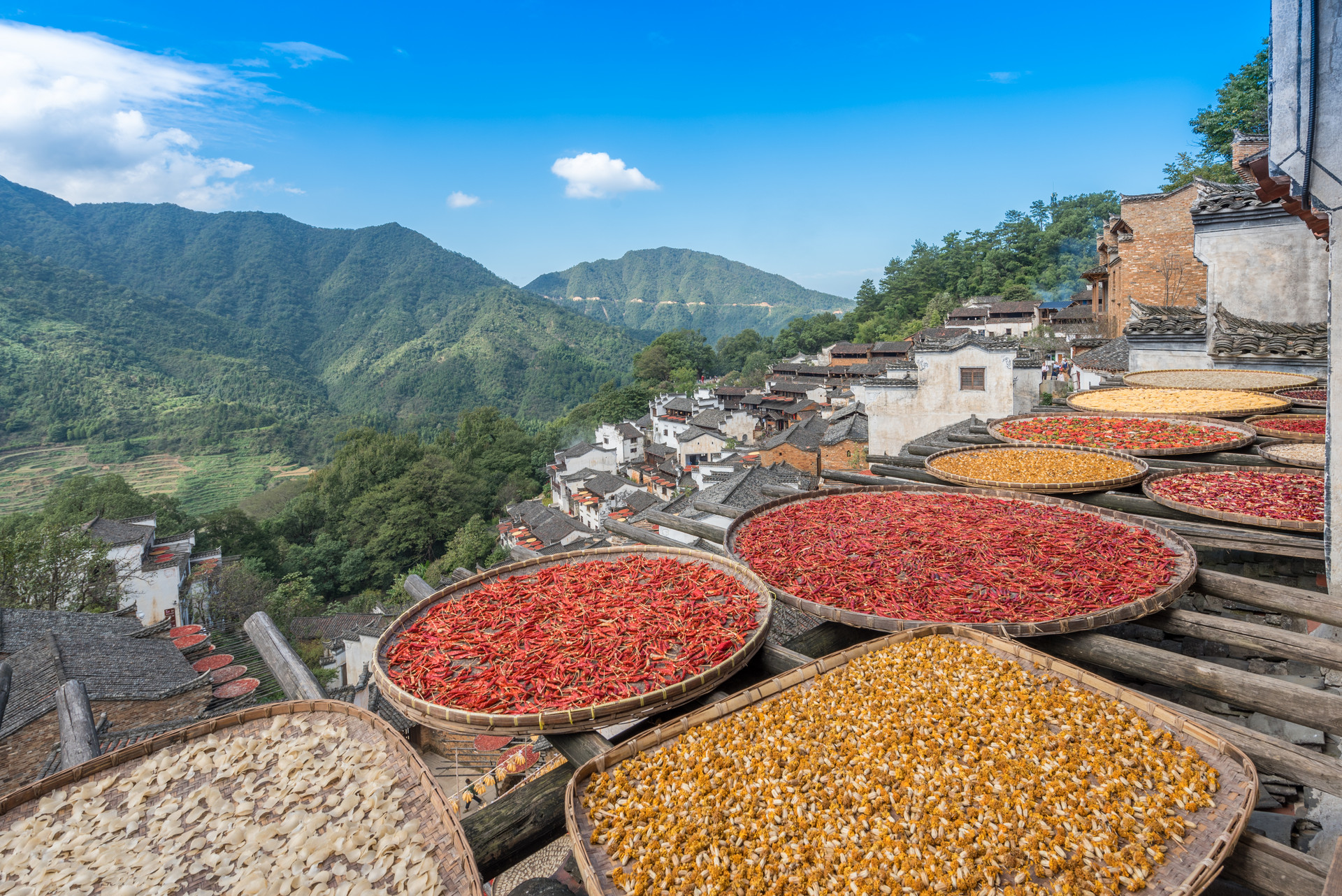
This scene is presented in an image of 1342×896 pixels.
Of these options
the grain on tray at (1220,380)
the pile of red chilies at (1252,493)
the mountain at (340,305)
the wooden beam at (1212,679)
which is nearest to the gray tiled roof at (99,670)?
the wooden beam at (1212,679)

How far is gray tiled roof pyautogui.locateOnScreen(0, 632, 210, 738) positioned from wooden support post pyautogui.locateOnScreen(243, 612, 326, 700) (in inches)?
182

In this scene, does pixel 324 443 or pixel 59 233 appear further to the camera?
pixel 59 233

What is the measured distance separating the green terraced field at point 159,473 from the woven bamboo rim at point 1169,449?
161 feet

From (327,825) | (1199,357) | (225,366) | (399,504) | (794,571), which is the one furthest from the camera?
(225,366)

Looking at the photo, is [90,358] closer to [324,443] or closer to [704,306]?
[324,443]

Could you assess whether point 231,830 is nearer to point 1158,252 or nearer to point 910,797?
point 910,797

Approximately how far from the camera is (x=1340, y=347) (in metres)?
2.17

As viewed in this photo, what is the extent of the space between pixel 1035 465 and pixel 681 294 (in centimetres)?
17054

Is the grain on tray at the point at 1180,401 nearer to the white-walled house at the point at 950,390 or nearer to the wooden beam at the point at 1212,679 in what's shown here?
the wooden beam at the point at 1212,679

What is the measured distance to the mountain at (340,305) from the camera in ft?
254

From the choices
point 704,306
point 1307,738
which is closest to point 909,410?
point 1307,738

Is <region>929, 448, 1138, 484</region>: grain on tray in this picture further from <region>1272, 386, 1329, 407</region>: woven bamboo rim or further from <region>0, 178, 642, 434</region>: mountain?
<region>0, 178, 642, 434</region>: mountain

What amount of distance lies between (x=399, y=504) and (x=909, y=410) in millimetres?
31015

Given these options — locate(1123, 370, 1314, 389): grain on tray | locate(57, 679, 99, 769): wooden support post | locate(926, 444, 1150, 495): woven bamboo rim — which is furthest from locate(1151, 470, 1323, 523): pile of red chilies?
locate(57, 679, 99, 769): wooden support post
